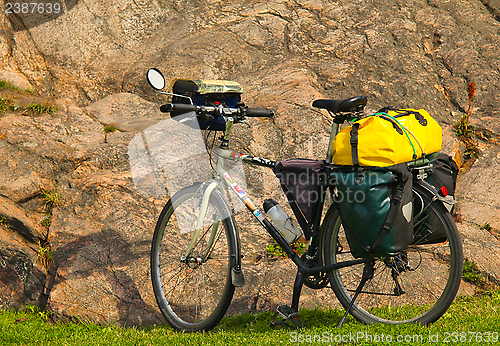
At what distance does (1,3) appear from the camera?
24.9 feet

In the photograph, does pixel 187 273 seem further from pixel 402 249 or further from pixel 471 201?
pixel 471 201

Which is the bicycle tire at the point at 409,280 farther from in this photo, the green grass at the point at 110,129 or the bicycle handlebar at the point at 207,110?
the green grass at the point at 110,129

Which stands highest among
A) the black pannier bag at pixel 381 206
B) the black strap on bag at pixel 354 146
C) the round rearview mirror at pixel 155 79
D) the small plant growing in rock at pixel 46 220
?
the round rearview mirror at pixel 155 79

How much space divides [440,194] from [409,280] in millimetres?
1414

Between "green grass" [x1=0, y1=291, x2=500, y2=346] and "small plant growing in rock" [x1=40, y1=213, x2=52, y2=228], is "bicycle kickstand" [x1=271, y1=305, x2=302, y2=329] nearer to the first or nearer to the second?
"green grass" [x1=0, y1=291, x2=500, y2=346]

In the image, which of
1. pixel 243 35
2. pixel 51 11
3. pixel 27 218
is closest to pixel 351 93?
pixel 243 35

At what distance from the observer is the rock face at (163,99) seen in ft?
14.7

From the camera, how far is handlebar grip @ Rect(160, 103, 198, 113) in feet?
10.5

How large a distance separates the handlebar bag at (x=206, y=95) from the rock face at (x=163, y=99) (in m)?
1.69

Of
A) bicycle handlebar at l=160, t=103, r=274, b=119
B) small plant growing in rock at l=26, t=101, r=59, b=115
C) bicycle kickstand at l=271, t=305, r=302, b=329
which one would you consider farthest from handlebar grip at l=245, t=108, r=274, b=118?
small plant growing in rock at l=26, t=101, r=59, b=115

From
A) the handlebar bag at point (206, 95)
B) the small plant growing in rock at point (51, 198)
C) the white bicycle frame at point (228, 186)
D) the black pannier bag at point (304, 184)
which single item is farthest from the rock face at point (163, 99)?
the handlebar bag at point (206, 95)

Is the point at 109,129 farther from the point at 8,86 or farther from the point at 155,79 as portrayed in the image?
the point at 155,79

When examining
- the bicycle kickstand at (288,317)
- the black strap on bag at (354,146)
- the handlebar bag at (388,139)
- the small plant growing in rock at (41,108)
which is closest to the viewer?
the handlebar bag at (388,139)

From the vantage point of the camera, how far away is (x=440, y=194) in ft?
9.75
